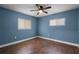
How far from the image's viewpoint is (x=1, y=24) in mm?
2223

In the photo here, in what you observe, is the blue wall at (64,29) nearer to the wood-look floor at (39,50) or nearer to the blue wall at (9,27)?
the wood-look floor at (39,50)

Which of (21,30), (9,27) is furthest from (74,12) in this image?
(9,27)

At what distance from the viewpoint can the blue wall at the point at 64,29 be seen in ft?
8.19

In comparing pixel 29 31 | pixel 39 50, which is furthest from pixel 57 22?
pixel 39 50

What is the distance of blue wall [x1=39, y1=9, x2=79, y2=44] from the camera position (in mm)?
2496

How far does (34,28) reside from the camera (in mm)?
3584

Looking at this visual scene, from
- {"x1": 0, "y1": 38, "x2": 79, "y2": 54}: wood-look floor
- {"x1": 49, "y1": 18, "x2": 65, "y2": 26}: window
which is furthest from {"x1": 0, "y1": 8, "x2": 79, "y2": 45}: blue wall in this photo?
{"x1": 0, "y1": 38, "x2": 79, "y2": 54}: wood-look floor

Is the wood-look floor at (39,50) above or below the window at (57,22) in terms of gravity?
below

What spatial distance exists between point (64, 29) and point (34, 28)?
148cm

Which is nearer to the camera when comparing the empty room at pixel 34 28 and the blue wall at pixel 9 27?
the empty room at pixel 34 28

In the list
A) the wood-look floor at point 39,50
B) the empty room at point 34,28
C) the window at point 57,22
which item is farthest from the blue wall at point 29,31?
the wood-look floor at point 39,50

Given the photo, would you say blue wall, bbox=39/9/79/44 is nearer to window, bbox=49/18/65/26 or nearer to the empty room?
the empty room

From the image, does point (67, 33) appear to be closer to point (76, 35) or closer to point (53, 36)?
point (76, 35)
